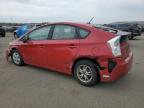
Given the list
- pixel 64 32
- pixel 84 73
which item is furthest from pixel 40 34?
pixel 84 73

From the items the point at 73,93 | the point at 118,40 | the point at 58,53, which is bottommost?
the point at 73,93

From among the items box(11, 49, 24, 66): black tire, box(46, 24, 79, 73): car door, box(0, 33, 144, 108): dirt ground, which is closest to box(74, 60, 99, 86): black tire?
box(0, 33, 144, 108): dirt ground

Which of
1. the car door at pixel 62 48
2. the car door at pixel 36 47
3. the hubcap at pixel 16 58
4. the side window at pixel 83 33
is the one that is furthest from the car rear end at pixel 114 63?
the hubcap at pixel 16 58

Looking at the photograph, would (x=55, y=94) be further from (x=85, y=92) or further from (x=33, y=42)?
(x=33, y=42)

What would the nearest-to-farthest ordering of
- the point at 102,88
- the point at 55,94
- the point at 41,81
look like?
the point at 55,94, the point at 102,88, the point at 41,81

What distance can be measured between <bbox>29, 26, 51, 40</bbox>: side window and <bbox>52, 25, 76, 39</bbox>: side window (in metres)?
0.34

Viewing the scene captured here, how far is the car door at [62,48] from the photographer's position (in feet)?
19.0

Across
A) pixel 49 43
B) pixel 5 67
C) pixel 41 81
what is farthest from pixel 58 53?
pixel 5 67

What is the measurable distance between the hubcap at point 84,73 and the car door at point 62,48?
336 millimetres

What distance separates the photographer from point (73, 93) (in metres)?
5.12

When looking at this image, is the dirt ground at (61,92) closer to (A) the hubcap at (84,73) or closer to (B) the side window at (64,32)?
(A) the hubcap at (84,73)

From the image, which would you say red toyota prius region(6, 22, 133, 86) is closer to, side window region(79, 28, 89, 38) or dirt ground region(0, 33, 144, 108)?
side window region(79, 28, 89, 38)

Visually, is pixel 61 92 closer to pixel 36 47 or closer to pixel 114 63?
pixel 114 63

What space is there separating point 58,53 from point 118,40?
172 centimetres
